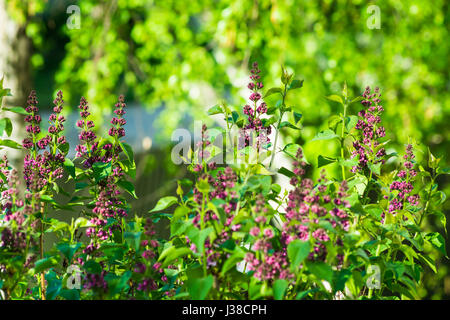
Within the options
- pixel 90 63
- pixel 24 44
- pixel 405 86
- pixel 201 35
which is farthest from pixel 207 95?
pixel 405 86

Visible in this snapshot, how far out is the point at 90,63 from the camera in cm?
533

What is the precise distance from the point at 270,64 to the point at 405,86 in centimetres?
170

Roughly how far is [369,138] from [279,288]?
510mm

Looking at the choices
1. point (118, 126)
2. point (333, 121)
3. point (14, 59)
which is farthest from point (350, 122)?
point (14, 59)

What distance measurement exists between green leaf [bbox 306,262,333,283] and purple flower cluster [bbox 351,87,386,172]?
372 millimetres

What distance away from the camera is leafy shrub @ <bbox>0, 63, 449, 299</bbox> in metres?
0.88

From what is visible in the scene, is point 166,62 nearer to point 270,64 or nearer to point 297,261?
point 270,64

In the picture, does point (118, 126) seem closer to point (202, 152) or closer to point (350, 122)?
point (202, 152)

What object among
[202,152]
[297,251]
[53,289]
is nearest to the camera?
[297,251]

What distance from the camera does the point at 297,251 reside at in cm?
82

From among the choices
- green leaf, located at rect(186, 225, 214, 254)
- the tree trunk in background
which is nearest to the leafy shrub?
green leaf, located at rect(186, 225, 214, 254)

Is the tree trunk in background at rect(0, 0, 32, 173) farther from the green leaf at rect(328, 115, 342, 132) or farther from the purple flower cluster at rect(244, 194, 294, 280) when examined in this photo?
the purple flower cluster at rect(244, 194, 294, 280)

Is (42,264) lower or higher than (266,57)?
lower
